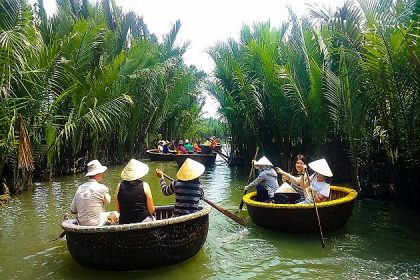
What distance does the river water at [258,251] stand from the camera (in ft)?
17.5

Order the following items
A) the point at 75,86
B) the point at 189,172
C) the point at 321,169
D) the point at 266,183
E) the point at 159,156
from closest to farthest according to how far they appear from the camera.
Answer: the point at 189,172 → the point at 321,169 → the point at 266,183 → the point at 75,86 → the point at 159,156

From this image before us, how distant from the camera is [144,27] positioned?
74.5ft

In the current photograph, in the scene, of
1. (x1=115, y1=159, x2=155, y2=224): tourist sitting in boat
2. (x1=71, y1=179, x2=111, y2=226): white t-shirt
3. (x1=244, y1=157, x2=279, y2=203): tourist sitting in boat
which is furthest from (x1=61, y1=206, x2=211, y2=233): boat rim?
(x1=244, y1=157, x2=279, y2=203): tourist sitting in boat

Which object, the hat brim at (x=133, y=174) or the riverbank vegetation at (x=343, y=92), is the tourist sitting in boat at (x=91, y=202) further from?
the riverbank vegetation at (x=343, y=92)

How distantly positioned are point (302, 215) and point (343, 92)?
380 cm

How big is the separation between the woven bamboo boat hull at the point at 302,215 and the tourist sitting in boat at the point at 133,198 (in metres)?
2.39

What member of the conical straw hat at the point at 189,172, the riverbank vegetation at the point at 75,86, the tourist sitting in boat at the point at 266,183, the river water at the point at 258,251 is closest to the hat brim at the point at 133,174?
the conical straw hat at the point at 189,172

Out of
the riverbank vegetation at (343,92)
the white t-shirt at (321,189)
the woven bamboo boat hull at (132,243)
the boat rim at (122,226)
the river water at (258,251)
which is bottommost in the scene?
the river water at (258,251)

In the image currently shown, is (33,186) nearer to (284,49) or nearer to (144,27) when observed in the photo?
(284,49)

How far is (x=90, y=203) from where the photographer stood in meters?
5.40

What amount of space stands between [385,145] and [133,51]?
423 inches

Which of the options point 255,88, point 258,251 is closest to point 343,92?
point 255,88

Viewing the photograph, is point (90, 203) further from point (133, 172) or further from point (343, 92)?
point (343, 92)

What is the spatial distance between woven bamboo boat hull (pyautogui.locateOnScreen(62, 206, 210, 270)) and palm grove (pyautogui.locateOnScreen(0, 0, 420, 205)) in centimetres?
396
